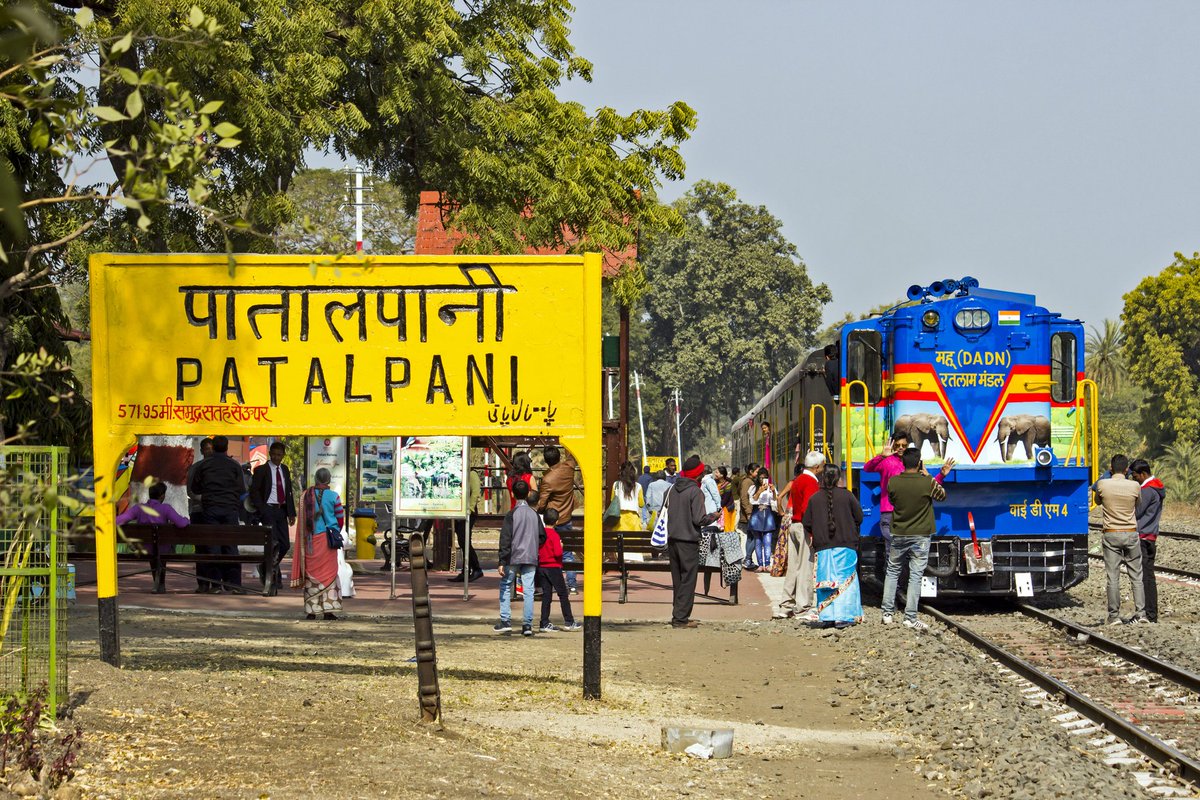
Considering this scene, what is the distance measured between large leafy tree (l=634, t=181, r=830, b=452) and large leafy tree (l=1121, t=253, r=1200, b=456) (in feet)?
58.9

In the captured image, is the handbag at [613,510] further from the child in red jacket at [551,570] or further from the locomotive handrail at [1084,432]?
the locomotive handrail at [1084,432]

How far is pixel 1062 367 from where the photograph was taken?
18.0 metres

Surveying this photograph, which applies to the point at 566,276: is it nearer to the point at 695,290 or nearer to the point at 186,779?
the point at 186,779

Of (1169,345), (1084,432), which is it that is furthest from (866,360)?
(1169,345)

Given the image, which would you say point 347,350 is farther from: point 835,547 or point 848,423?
point 848,423

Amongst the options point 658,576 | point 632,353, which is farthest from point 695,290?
point 658,576

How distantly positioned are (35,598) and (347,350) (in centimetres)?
342

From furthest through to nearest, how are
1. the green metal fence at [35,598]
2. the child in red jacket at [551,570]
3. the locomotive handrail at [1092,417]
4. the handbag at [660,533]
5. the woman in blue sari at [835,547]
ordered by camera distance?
1. the handbag at [660,533]
2. the locomotive handrail at [1092,417]
3. the woman in blue sari at [835,547]
4. the child in red jacket at [551,570]
5. the green metal fence at [35,598]

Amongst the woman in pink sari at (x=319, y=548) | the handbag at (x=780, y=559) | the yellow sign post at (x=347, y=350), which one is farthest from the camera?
the handbag at (x=780, y=559)

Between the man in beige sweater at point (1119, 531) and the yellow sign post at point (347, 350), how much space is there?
7.81m

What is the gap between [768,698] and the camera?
39.6ft

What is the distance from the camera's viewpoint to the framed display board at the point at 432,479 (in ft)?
60.1

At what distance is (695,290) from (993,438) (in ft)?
201

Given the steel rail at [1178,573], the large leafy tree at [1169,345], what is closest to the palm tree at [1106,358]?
the large leafy tree at [1169,345]
